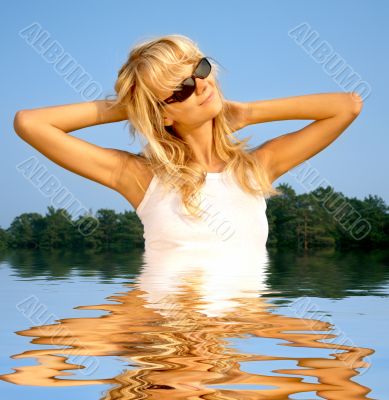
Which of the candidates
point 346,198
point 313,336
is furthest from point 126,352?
point 346,198

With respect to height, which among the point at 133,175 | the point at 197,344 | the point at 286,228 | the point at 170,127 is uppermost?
the point at 286,228

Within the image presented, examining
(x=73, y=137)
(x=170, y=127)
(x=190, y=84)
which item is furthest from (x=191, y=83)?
(x=73, y=137)

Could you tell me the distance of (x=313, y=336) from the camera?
314cm

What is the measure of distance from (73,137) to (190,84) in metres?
0.89

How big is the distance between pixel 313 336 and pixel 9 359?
139cm

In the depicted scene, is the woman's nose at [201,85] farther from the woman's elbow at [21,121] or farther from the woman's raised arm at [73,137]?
the woman's elbow at [21,121]

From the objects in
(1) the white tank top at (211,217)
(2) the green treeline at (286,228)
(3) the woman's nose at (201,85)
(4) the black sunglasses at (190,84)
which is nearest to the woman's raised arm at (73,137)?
(1) the white tank top at (211,217)

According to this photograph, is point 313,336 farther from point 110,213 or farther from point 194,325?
point 110,213

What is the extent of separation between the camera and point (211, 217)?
4.66m

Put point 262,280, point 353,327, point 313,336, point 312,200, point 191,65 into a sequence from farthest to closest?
point 312,200, point 262,280, point 191,65, point 353,327, point 313,336

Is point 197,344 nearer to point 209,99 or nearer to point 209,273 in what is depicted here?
point 209,273

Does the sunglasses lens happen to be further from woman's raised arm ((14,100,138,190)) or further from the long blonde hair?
woman's raised arm ((14,100,138,190))

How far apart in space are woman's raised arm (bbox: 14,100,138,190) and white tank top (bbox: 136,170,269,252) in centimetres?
33

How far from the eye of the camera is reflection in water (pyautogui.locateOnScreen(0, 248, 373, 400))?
2277 mm
